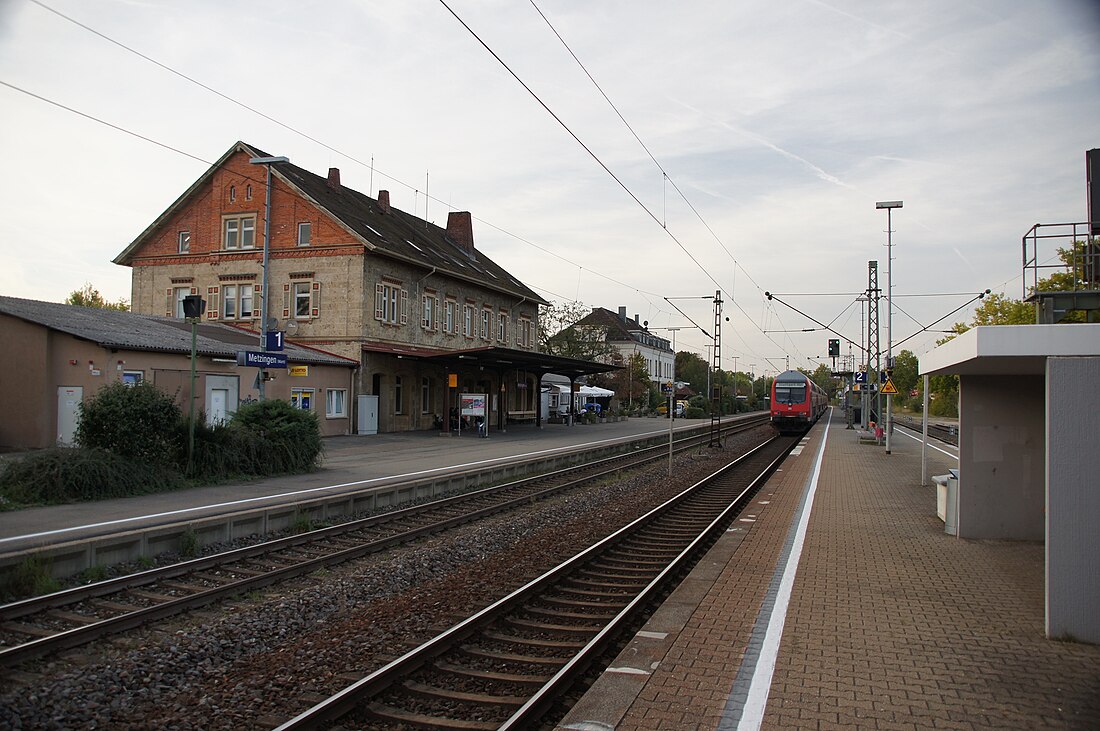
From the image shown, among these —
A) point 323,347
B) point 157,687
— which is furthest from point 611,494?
point 323,347

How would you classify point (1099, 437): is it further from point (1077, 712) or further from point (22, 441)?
point (22, 441)

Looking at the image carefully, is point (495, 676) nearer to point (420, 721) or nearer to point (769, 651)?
point (420, 721)

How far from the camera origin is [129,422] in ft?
47.5

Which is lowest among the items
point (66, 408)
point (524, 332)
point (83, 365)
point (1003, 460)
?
point (1003, 460)

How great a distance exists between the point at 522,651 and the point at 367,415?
26.9 m

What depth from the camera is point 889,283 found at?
32.2 meters

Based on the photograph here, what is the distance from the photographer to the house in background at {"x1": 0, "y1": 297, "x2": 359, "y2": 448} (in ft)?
69.5

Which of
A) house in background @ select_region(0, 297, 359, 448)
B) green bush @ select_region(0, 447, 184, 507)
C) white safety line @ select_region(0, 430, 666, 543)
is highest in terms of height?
house in background @ select_region(0, 297, 359, 448)

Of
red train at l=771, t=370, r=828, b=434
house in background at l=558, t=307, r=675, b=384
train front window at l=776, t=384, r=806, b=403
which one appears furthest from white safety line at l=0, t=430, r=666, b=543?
house in background at l=558, t=307, r=675, b=384

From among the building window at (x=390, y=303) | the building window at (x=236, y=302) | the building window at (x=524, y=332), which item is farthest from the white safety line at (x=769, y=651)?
the building window at (x=524, y=332)

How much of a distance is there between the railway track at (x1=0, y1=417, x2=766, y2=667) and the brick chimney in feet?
125

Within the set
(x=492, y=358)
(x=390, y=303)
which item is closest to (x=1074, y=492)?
(x=492, y=358)

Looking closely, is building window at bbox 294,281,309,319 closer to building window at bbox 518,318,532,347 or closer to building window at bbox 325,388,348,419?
building window at bbox 325,388,348,419

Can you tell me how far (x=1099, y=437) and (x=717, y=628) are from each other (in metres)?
3.49
